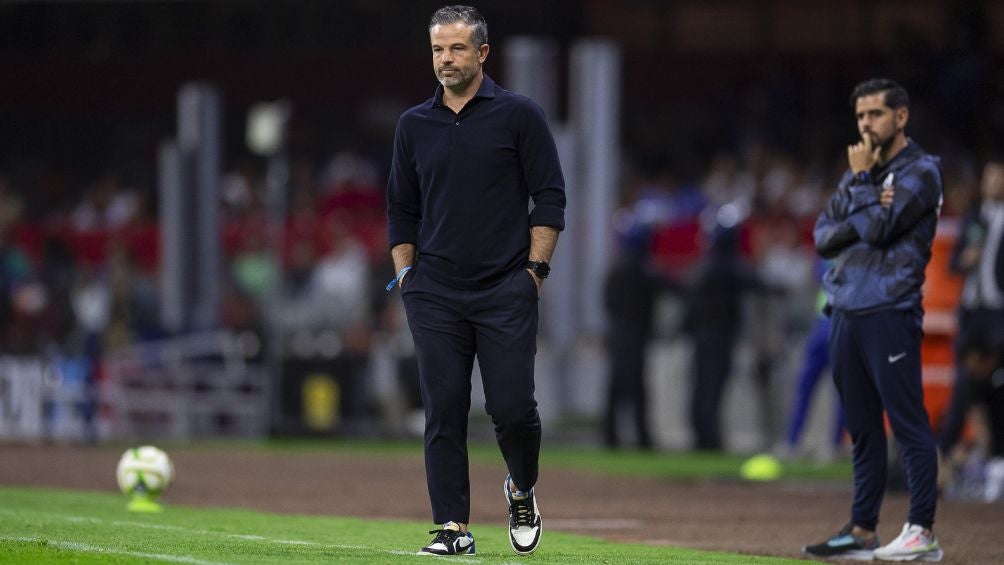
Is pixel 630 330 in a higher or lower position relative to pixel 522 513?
lower

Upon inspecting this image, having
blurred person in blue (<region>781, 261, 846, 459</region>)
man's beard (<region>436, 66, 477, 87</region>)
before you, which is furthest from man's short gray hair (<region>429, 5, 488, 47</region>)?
blurred person in blue (<region>781, 261, 846, 459</region>)

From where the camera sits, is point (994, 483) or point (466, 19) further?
point (994, 483)

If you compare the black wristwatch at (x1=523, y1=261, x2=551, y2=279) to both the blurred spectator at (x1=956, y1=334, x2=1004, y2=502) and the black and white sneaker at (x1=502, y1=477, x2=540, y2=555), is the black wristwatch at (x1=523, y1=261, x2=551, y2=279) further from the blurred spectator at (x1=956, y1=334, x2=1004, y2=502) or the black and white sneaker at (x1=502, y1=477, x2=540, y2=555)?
the blurred spectator at (x1=956, y1=334, x2=1004, y2=502)

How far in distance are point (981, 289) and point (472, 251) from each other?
6.64 m

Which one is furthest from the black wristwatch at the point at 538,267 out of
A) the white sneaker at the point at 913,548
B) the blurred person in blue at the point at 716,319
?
the blurred person in blue at the point at 716,319

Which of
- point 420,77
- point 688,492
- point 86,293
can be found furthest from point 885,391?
point 420,77

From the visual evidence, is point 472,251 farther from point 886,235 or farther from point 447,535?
point 886,235

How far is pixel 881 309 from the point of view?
880 cm

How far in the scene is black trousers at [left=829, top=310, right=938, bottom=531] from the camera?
28.7 feet

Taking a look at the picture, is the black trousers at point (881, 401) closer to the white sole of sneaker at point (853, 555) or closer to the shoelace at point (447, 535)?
the white sole of sneaker at point (853, 555)

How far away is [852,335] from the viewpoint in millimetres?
8945

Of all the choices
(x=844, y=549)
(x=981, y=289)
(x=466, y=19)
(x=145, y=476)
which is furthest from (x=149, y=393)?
(x=466, y=19)

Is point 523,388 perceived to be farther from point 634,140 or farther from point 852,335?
point 634,140

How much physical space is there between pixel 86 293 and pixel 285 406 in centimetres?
347
